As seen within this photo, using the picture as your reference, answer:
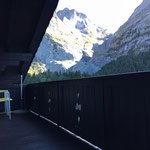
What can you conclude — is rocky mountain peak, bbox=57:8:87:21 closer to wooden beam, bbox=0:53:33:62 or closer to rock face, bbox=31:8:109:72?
rock face, bbox=31:8:109:72

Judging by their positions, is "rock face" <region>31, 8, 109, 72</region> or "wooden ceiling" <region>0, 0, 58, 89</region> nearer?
"wooden ceiling" <region>0, 0, 58, 89</region>

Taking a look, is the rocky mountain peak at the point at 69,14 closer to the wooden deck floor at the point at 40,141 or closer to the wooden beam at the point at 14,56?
the wooden beam at the point at 14,56

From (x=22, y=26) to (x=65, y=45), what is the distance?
306ft

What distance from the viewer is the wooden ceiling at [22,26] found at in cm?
398

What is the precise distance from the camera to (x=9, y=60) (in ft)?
19.4

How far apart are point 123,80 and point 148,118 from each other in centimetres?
43

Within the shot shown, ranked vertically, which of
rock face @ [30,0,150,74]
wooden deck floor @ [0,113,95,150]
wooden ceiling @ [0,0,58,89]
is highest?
rock face @ [30,0,150,74]

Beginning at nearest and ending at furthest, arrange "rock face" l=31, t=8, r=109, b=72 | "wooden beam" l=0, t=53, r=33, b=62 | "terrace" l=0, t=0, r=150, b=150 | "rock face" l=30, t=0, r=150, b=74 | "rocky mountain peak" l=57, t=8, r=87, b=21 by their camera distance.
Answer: "terrace" l=0, t=0, r=150, b=150 < "wooden beam" l=0, t=53, r=33, b=62 < "rock face" l=30, t=0, r=150, b=74 < "rock face" l=31, t=8, r=109, b=72 < "rocky mountain peak" l=57, t=8, r=87, b=21

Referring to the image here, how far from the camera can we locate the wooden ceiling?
13.1ft

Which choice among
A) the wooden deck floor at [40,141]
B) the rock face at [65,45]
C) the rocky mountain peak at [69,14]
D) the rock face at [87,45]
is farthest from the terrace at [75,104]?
the rocky mountain peak at [69,14]

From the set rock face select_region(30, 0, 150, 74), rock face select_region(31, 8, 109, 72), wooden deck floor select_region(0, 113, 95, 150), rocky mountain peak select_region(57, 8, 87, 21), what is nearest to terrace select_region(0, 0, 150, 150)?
wooden deck floor select_region(0, 113, 95, 150)

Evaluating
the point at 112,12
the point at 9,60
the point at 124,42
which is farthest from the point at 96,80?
the point at 112,12

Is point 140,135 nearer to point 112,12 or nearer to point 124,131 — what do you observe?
point 124,131

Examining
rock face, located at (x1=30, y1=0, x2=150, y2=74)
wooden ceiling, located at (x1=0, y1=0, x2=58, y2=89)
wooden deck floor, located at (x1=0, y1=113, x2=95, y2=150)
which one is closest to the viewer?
wooden deck floor, located at (x1=0, y1=113, x2=95, y2=150)
